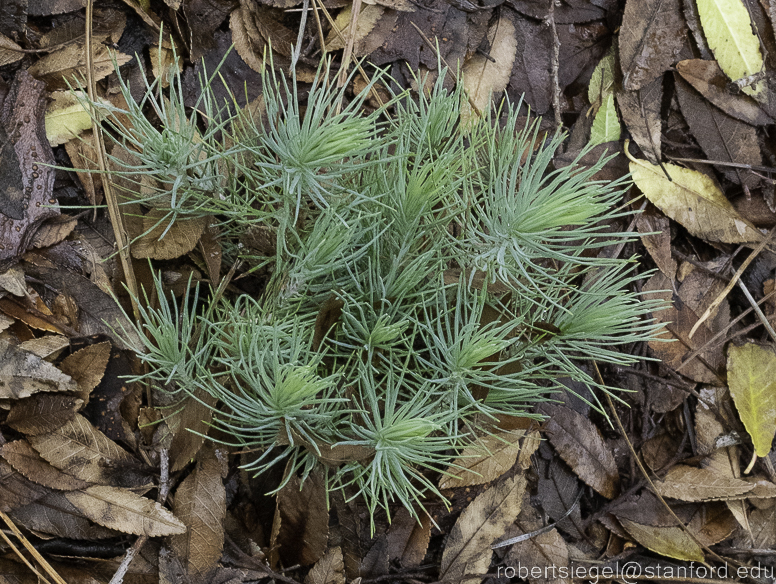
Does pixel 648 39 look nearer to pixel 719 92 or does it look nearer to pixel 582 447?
pixel 719 92

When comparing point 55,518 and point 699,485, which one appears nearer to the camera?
point 55,518

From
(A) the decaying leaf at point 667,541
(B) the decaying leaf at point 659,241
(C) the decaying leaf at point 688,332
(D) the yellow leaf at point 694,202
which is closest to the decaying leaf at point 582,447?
(A) the decaying leaf at point 667,541

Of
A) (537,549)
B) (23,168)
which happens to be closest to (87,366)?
(23,168)

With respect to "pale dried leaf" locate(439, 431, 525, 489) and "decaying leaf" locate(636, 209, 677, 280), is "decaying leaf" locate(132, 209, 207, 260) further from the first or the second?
"decaying leaf" locate(636, 209, 677, 280)

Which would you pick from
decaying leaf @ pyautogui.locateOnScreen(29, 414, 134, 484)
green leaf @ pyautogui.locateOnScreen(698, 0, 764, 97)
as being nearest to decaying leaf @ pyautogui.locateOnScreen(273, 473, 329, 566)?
decaying leaf @ pyautogui.locateOnScreen(29, 414, 134, 484)

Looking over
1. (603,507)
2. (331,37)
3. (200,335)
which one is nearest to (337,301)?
(200,335)

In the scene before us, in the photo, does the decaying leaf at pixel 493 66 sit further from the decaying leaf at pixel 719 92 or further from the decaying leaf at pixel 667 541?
the decaying leaf at pixel 667 541
